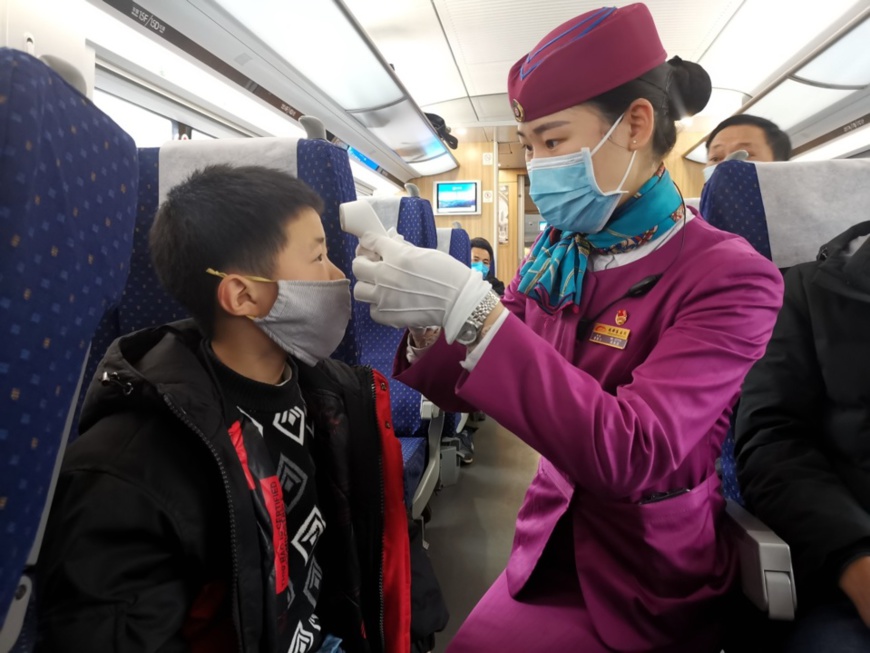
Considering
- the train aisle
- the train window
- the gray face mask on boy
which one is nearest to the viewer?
the gray face mask on boy

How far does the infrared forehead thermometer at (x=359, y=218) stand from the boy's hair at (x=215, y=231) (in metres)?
0.14

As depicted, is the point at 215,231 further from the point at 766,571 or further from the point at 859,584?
the point at 859,584

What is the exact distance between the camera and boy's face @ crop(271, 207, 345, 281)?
1039 mm

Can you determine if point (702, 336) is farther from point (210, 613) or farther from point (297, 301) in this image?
point (210, 613)

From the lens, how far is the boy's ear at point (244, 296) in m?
0.99

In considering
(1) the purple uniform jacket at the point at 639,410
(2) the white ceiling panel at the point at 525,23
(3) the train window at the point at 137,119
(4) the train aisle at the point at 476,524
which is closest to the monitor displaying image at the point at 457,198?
(2) the white ceiling panel at the point at 525,23

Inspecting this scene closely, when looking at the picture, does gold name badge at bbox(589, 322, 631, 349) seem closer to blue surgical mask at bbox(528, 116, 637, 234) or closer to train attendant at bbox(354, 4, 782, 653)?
train attendant at bbox(354, 4, 782, 653)

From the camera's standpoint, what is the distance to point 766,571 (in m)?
0.93

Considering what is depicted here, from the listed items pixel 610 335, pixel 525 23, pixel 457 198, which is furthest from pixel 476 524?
pixel 457 198

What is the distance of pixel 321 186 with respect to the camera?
1285 millimetres

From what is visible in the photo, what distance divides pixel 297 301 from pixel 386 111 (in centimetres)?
440

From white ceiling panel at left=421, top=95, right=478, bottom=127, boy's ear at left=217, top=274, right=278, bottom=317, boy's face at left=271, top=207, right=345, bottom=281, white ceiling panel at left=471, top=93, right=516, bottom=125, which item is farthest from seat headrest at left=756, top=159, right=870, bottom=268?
white ceiling panel at left=421, top=95, right=478, bottom=127

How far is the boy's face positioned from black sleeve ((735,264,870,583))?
1.15 m

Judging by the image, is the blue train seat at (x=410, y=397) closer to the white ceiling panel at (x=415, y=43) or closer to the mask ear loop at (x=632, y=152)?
the mask ear loop at (x=632, y=152)
